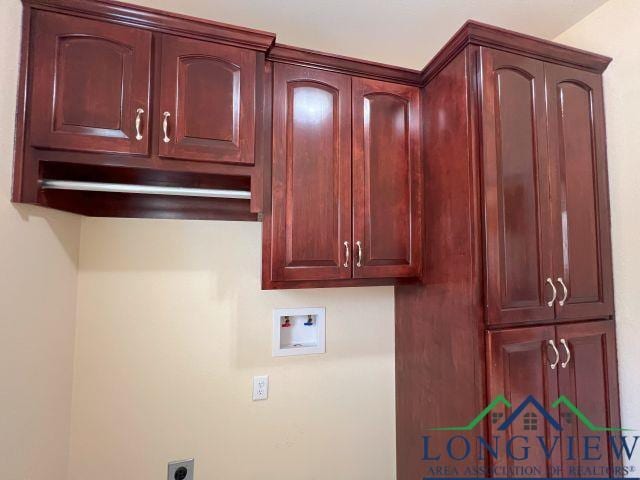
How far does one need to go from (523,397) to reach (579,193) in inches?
32.5

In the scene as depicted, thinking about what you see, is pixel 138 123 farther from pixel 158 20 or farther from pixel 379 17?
pixel 379 17

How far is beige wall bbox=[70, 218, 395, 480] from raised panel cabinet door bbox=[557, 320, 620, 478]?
771 millimetres

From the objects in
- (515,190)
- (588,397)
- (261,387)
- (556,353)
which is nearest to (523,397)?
(556,353)

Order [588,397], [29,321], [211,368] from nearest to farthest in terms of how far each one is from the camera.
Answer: [29,321], [588,397], [211,368]

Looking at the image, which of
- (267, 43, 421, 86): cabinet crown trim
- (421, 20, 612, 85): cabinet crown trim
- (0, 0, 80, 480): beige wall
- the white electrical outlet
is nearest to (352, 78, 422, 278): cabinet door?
(267, 43, 421, 86): cabinet crown trim

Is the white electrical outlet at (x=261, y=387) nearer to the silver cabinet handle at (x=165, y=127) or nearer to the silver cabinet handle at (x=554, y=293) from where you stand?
the silver cabinet handle at (x=165, y=127)

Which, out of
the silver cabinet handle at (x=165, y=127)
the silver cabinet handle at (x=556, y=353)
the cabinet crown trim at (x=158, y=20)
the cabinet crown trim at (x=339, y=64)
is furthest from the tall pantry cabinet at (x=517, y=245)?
the silver cabinet handle at (x=165, y=127)

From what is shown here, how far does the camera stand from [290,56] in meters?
1.30

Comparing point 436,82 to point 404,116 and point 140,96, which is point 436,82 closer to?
point 404,116

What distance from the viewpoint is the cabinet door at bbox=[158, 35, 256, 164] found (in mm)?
1125

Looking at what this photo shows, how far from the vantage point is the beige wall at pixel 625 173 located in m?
1.26

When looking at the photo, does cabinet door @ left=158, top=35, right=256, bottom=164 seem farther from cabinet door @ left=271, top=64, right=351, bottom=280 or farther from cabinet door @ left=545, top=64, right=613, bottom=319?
cabinet door @ left=545, top=64, right=613, bottom=319

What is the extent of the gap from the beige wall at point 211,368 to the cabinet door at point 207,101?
1.49 feet

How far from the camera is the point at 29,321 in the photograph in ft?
3.30
